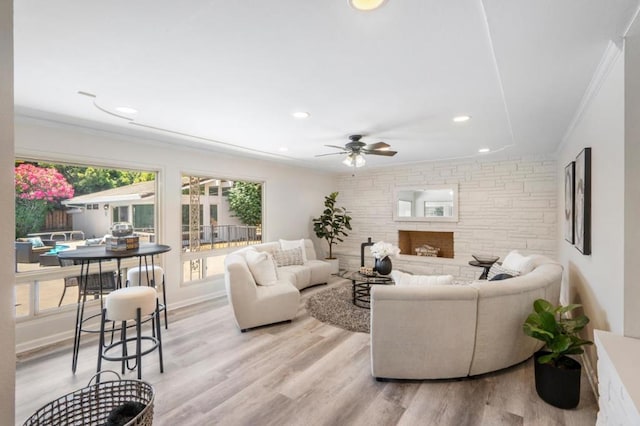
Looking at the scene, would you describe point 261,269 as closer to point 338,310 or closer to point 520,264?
point 338,310

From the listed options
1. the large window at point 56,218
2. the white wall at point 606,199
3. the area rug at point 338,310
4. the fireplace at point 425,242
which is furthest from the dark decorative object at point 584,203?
the large window at point 56,218

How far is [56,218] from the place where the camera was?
3.22 m

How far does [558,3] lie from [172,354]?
3.69 m

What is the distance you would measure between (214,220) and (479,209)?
4751 millimetres

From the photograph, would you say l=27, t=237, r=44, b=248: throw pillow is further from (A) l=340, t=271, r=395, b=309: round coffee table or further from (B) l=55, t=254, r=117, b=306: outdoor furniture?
(A) l=340, t=271, r=395, b=309: round coffee table

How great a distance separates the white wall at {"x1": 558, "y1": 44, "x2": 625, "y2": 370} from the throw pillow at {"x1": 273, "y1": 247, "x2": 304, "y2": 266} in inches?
148

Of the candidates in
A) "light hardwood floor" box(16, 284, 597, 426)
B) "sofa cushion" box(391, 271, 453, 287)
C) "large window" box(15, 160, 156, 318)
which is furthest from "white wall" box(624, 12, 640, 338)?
"large window" box(15, 160, 156, 318)

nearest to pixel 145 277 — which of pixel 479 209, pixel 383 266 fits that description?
pixel 383 266

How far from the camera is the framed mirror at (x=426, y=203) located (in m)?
5.70

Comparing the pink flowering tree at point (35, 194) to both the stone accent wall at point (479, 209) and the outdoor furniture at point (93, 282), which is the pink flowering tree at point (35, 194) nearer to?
the outdoor furniture at point (93, 282)

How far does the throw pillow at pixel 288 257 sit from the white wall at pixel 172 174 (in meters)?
0.62

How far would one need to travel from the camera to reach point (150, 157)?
151 inches

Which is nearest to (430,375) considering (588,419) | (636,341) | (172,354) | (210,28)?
(588,419)

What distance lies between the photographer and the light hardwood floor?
1.94 m
